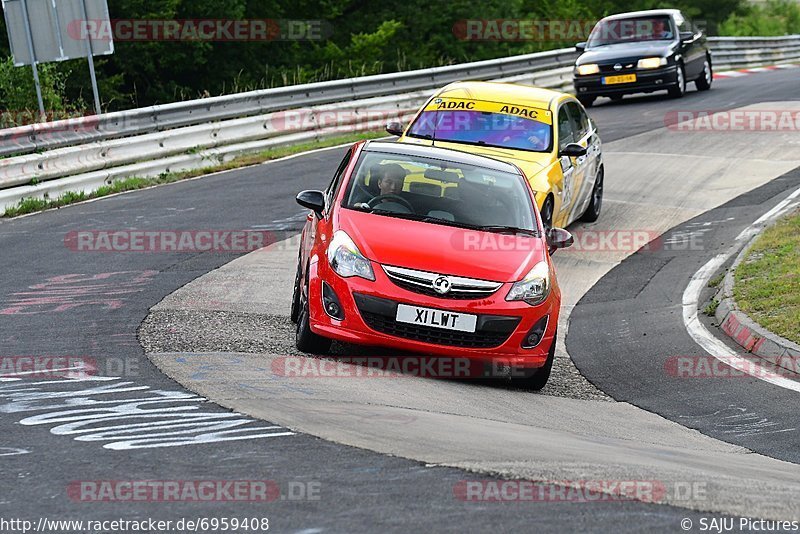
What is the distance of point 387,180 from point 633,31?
58.7 feet

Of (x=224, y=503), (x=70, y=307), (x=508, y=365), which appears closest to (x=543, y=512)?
(x=224, y=503)

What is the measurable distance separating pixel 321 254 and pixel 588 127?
24.7 ft

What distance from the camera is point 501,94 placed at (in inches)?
560

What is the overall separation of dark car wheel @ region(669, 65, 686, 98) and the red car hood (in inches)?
699

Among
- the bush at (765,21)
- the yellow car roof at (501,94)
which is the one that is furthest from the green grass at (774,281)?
the bush at (765,21)

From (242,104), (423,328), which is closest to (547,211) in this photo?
(423,328)

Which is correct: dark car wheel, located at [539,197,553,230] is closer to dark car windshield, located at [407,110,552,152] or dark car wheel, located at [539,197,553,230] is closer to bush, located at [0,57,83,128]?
dark car windshield, located at [407,110,552,152]

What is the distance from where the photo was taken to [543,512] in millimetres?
5062

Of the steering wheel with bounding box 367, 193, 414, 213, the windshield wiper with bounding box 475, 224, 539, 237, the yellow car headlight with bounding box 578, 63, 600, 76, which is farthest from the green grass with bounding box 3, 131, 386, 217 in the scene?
the windshield wiper with bounding box 475, 224, 539, 237

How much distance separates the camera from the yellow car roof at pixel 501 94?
556 inches

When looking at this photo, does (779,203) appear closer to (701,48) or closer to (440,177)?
(440,177)

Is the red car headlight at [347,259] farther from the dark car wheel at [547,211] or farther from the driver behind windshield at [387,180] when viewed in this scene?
the dark car wheel at [547,211]

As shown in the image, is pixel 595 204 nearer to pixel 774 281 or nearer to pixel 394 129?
pixel 394 129

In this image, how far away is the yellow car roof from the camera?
46.4ft
